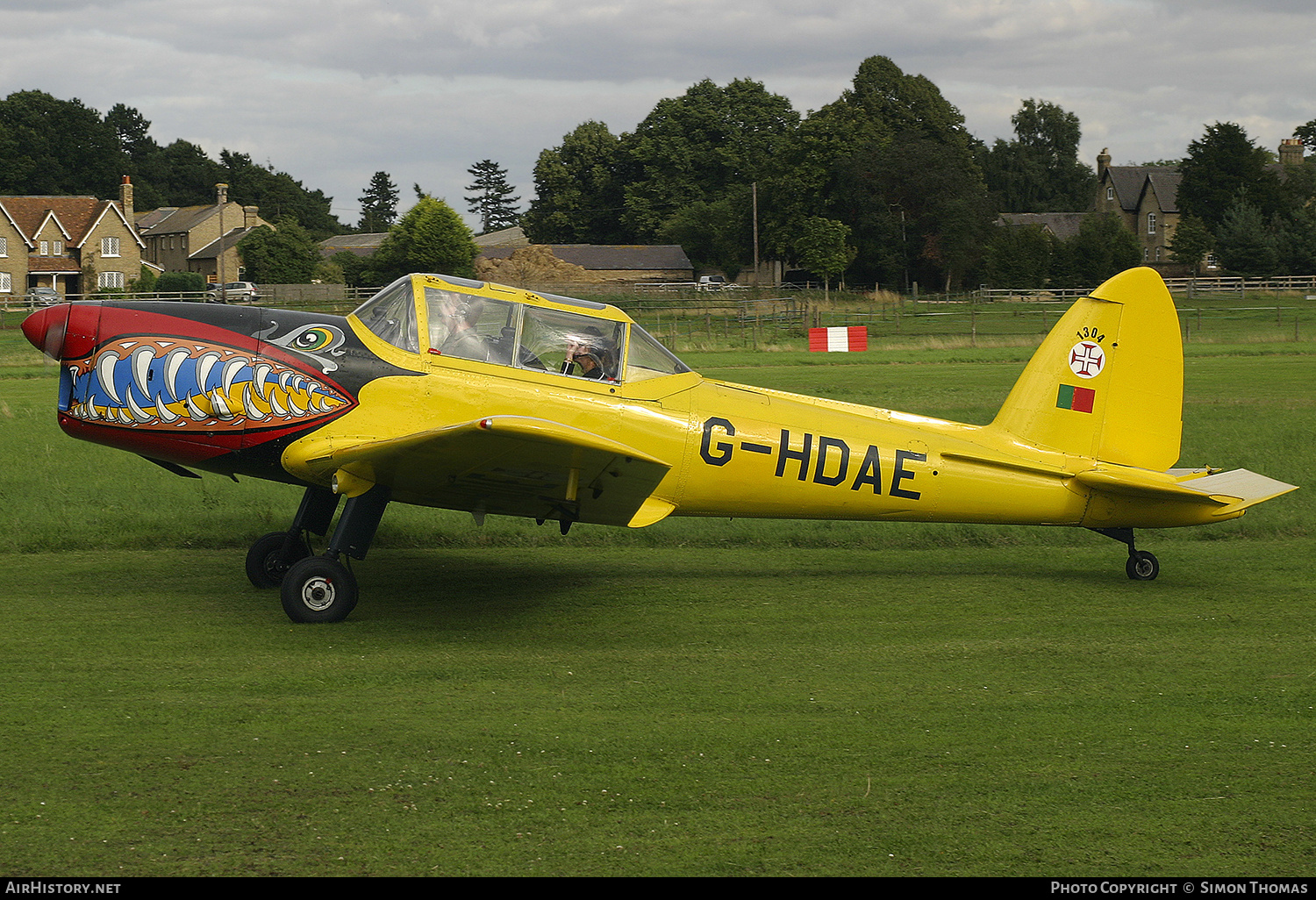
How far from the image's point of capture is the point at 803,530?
11.2 metres

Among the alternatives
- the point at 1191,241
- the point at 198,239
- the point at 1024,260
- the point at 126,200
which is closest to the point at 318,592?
the point at 1024,260

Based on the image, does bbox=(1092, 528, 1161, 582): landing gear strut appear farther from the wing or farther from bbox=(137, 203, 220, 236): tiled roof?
bbox=(137, 203, 220, 236): tiled roof

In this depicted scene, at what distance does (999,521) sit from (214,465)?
620cm

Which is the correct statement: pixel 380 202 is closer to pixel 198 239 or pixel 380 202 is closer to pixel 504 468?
pixel 198 239

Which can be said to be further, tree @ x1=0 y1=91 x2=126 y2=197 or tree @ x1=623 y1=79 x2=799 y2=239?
tree @ x1=0 y1=91 x2=126 y2=197

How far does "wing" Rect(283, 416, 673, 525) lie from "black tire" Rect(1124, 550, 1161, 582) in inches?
163

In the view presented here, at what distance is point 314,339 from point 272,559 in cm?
208

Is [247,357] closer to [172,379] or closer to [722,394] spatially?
[172,379]

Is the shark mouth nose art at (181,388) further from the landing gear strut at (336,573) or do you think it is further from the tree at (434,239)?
the tree at (434,239)

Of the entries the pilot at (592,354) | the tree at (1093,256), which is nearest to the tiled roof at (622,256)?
the tree at (1093,256)

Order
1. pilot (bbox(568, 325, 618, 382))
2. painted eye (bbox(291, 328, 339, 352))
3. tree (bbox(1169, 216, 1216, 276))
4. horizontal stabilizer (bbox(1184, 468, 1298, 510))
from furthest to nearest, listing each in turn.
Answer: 1. tree (bbox(1169, 216, 1216, 276))
2. horizontal stabilizer (bbox(1184, 468, 1298, 510))
3. pilot (bbox(568, 325, 618, 382))
4. painted eye (bbox(291, 328, 339, 352))

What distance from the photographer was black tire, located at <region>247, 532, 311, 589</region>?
347 inches

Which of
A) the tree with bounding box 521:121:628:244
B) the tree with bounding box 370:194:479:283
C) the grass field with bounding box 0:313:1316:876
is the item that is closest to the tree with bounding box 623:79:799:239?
the tree with bounding box 521:121:628:244

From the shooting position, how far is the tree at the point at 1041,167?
407 ft
